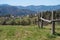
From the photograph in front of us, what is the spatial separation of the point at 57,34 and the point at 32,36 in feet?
5.32

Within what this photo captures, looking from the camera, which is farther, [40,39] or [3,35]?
[3,35]

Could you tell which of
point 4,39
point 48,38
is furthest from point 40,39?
point 4,39

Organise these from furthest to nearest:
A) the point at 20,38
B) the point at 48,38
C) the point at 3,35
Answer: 1. the point at 3,35
2. the point at 20,38
3. the point at 48,38

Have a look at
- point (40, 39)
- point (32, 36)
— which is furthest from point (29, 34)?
point (40, 39)

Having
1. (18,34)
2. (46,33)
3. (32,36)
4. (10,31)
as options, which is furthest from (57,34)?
(10,31)

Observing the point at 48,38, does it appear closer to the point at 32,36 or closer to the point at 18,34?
the point at 32,36

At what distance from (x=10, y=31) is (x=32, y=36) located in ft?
7.66

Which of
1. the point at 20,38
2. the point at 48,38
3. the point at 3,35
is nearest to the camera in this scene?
the point at 48,38

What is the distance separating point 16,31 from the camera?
603 inches

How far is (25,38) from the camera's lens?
44.6 ft

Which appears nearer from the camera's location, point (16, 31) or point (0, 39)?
point (0, 39)

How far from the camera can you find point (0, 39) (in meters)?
14.3

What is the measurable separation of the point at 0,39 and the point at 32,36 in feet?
7.31

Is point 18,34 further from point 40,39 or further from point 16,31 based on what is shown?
point 40,39
